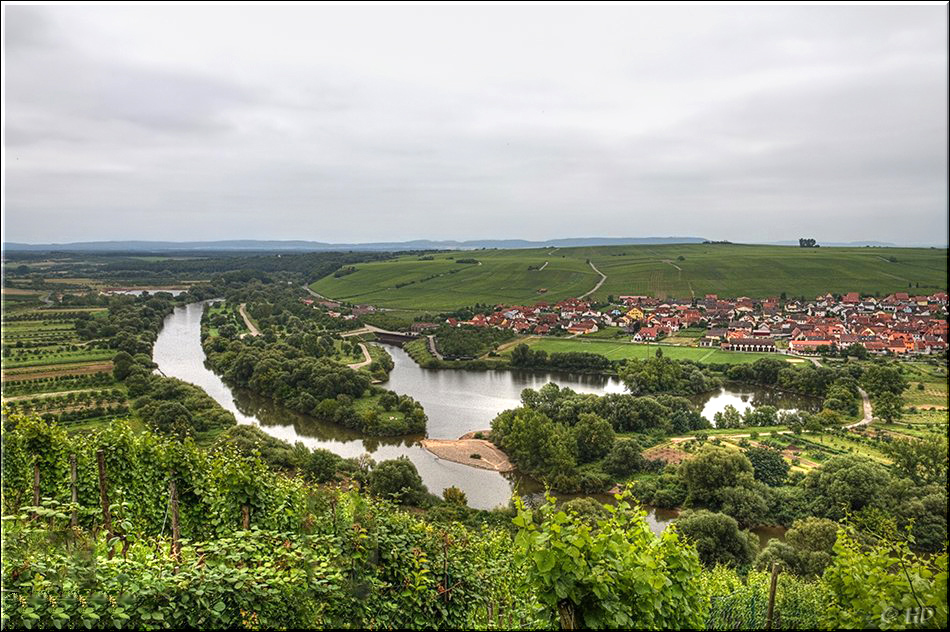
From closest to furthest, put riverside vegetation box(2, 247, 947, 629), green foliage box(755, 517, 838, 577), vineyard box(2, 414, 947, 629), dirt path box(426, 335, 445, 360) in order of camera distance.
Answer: vineyard box(2, 414, 947, 629) → riverside vegetation box(2, 247, 947, 629) → green foliage box(755, 517, 838, 577) → dirt path box(426, 335, 445, 360)

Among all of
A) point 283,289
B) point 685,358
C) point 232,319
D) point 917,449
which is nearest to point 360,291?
point 283,289

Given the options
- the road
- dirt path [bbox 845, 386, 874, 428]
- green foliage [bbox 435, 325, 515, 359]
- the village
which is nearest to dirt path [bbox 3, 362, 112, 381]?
the road

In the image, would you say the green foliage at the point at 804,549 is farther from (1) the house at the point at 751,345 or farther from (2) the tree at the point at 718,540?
(1) the house at the point at 751,345

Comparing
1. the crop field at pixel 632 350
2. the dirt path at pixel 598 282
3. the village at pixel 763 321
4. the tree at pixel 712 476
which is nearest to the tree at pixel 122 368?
the crop field at pixel 632 350

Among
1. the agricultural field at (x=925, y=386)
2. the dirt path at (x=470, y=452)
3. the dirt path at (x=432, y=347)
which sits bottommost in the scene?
the dirt path at (x=470, y=452)

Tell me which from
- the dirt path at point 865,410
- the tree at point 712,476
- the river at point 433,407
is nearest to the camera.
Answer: the tree at point 712,476

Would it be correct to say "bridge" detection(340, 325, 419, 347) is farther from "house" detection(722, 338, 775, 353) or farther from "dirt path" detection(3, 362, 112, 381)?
"house" detection(722, 338, 775, 353)

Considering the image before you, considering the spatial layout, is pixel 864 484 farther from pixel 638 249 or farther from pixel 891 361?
pixel 638 249
